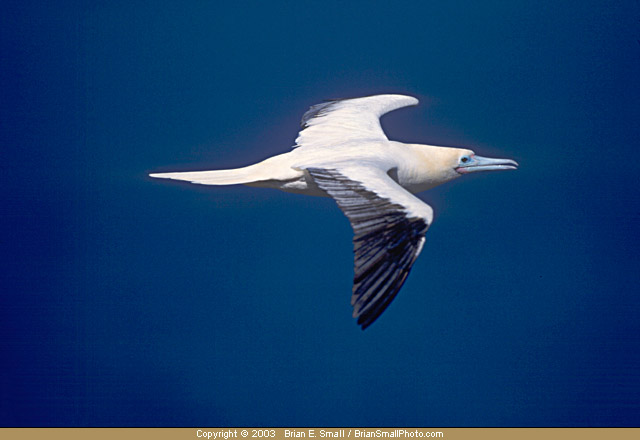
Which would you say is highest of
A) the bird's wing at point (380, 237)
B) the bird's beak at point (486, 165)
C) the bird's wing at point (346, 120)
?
the bird's wing at point (346, 120)

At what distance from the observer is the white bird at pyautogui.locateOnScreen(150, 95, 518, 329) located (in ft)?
7.97

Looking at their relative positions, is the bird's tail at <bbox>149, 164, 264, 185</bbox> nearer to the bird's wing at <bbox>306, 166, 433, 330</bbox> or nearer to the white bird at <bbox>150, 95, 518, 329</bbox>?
the white bird at <bbox>150, 95, 518, 329</bbox>

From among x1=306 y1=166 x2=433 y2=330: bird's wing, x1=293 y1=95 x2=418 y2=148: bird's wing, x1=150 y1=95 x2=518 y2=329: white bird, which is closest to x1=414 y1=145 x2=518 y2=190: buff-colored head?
x1=150 y1=95 x2=518 y2=329: white bird

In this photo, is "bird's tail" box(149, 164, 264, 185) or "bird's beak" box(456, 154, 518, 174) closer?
"bird's tail" box(149, 164, 264, 185)

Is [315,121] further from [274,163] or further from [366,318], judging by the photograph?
[366,318]

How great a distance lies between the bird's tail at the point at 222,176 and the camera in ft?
10.7

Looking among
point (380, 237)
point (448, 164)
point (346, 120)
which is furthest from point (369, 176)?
point (346, 120)

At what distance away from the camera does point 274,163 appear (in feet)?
10.7

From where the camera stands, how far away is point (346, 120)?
3635 millimetres

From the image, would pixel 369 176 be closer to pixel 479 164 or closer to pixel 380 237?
pixel 380 237

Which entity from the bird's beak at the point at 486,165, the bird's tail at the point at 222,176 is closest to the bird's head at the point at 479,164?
the bird's beak at the point at 486,165

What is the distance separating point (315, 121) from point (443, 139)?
2.87 feet

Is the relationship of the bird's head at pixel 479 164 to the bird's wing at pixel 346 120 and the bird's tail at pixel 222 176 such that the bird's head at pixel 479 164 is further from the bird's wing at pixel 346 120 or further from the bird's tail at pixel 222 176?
the bird's tail at pixel 222 176

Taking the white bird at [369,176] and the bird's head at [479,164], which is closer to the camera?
the white bird at [369,176]
